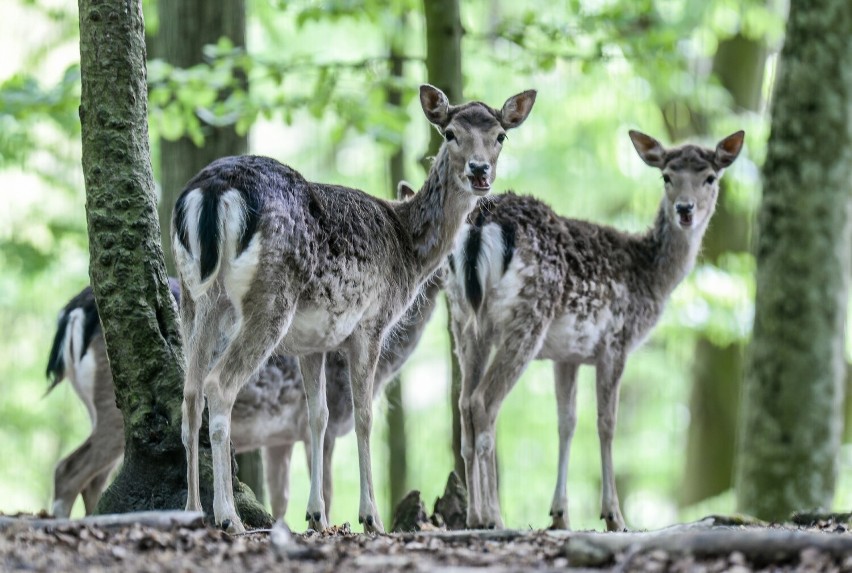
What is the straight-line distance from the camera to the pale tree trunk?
904 cm

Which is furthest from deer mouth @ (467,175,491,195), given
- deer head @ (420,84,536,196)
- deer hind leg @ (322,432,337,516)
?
deer hind leg @ (322,432,337,516)

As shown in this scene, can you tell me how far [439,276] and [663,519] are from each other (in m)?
11.1

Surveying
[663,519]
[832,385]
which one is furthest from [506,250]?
[663,519]

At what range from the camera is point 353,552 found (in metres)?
4.73

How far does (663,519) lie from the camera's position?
18156 mm

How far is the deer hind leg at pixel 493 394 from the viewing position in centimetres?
737

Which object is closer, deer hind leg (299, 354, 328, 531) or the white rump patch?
deer hind leg (299, 354, 328, 531)

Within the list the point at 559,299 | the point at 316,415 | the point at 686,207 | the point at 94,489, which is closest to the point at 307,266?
the point at 316,415

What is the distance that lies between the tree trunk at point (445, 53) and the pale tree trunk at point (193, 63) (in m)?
1.61

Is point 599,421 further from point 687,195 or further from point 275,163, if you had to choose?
point 275,163

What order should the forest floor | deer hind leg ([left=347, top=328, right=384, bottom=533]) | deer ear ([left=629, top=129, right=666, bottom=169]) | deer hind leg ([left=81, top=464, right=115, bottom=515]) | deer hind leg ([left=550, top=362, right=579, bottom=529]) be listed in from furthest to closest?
deer ear ([left=629, top=129, right=666, bottom=169]), deer hind leg ([left=550, top=362, right=579, bottom=529]), deer hind leg ([left=81, top=464, right=115, bottom=515]), deer hind leg ([left=347, top=328, right=384, bottom=533]), the forest floor

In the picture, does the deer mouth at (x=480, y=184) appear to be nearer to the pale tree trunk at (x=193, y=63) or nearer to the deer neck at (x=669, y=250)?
Answer: the deer neck at (x=669, y=250)

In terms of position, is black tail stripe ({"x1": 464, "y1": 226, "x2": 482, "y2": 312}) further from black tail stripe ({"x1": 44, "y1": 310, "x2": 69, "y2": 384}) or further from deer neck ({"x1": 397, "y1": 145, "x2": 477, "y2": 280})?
black tail stripe ({"x1": 44, "y1": 310, "x2": 69, "y2": 384})

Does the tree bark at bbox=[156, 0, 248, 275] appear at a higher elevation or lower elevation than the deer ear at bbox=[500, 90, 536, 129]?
higher
